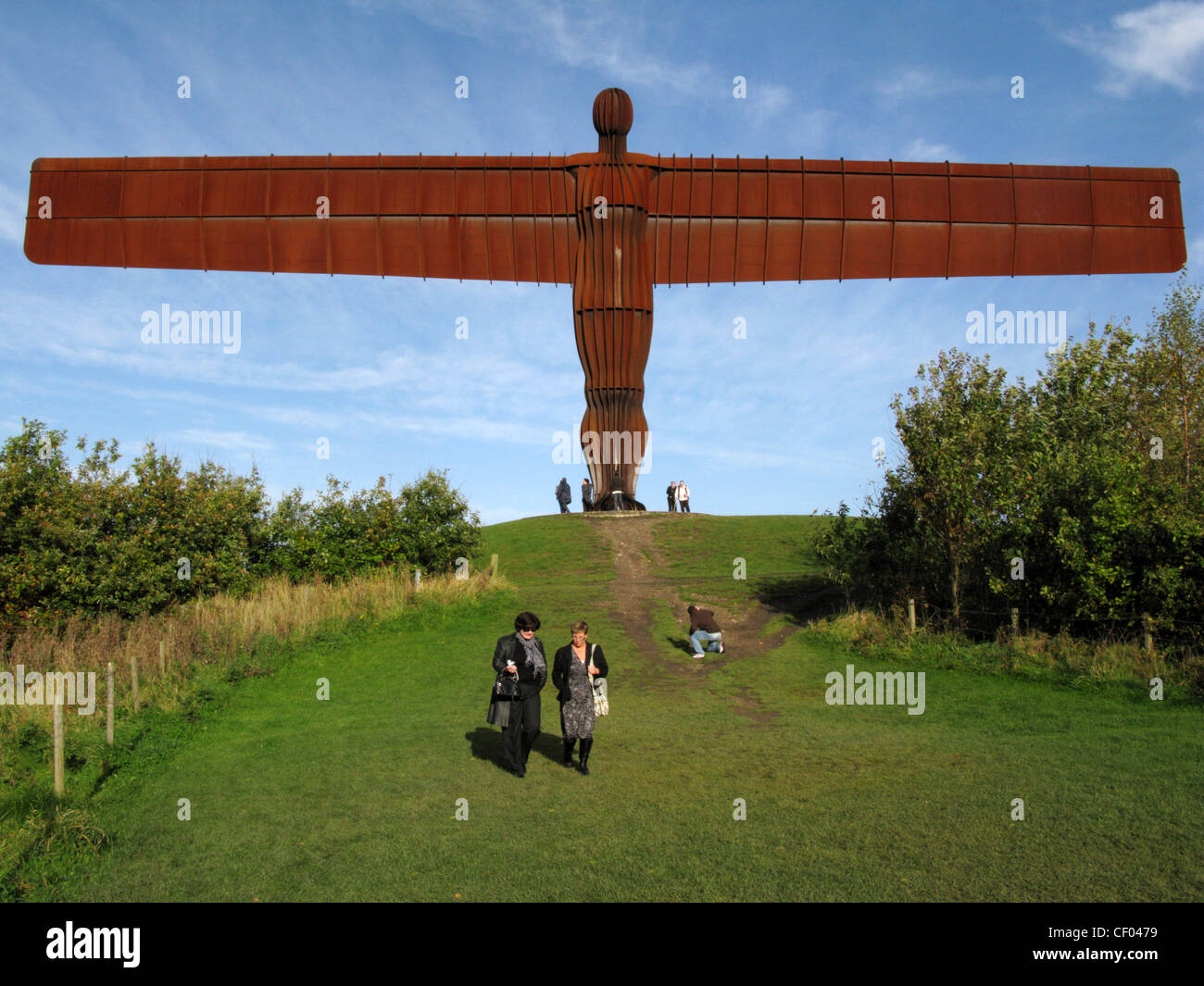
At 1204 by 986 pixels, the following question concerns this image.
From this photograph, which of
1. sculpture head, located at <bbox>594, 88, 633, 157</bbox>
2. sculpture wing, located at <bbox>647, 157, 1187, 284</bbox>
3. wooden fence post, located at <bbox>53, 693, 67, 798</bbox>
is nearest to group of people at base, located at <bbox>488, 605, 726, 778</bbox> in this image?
wooden fence post, located at <bbox>53, 693, 67, 798</bbox>

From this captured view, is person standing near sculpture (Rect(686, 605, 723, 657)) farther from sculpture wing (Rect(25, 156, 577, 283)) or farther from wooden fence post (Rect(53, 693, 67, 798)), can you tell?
sculpture wing (Rect(25, 156, 577, 283))

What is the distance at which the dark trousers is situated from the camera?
980 centimetres

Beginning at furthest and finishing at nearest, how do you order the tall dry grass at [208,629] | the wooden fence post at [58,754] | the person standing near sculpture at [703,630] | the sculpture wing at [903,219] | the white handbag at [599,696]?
the sculpture wing at [903,219] → the person standing near sculpture at [703,630] → the tall dry grass at [208,629] → the white handbag at [599,696] → the wooden fence post at [58,754]

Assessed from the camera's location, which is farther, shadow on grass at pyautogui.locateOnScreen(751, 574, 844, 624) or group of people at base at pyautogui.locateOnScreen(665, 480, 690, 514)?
group of people at base at pyautogui.locateOnScreen(665, 480, 690, 514)

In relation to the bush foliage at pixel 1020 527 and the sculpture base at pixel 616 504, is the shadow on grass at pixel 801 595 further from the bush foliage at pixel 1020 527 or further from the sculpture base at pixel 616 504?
the sculpture base at pixel 616 504

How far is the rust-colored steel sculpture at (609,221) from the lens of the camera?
2528cm

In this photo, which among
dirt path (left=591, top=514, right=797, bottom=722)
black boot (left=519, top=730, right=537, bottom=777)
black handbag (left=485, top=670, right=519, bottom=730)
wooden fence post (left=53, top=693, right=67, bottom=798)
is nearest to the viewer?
wooden fence post (left=53, top=693, right=67, bottom=798)

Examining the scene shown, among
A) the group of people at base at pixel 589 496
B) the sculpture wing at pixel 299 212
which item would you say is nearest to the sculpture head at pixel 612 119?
the sculpture wing at pixel 299 212

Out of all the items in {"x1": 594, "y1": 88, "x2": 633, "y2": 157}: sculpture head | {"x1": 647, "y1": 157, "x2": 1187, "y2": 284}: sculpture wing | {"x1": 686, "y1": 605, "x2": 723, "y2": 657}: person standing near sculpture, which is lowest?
{"x1": 686, "y1": 605, "x2": 723, "y2": 657}: person standing near sculpture

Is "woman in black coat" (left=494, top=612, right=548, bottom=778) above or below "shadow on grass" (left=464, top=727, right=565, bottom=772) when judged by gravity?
above
